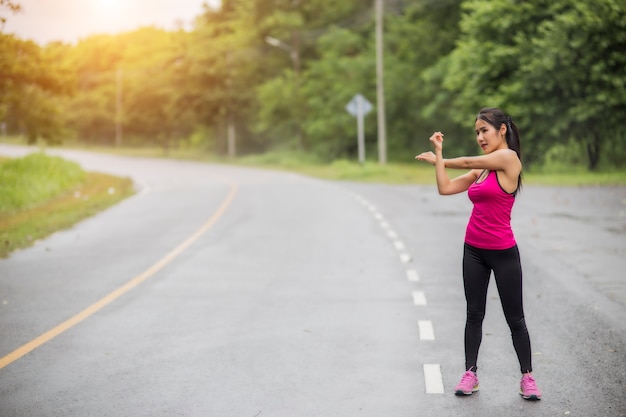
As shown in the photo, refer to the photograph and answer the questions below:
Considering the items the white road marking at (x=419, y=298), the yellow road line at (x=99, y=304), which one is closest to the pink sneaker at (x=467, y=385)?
the white road marking at (x=419, y=298)

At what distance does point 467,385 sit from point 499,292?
0.66m

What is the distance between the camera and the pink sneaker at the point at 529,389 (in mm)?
5426

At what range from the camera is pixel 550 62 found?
30.1m

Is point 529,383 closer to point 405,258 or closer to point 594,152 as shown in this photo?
point 405,258

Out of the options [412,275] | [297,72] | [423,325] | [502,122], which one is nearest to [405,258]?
[412,275]

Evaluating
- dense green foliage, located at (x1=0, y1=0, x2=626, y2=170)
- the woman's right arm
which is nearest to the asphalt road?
the woman's right arm

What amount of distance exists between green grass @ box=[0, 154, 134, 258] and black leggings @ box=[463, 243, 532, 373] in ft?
31.3

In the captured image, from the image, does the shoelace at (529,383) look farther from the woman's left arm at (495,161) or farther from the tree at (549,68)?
the tree at (549,68)

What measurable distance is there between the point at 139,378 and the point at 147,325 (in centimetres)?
189

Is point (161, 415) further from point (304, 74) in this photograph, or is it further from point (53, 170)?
point (304, 74)

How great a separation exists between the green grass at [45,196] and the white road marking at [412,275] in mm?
6519

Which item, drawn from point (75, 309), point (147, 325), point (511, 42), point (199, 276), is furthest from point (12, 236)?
point (511, 42)

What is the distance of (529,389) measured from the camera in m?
5.44

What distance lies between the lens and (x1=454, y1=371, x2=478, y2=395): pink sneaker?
556 centimetres
